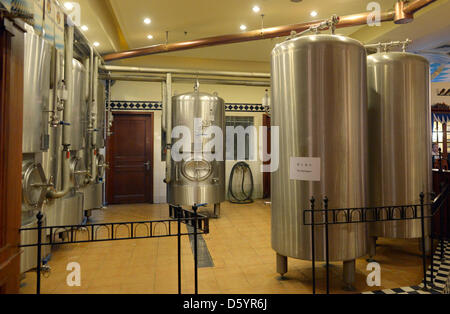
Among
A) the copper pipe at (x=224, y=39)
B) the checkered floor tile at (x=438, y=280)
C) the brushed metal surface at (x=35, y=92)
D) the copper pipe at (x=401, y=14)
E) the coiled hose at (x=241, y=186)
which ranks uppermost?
the copper pipe at (x=224, y=39)

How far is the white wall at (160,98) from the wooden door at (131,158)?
159 millimetres

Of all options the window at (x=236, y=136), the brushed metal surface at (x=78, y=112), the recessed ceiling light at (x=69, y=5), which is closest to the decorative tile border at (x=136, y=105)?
the window at (x=236, y=136)

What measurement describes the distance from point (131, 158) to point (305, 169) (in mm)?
5853

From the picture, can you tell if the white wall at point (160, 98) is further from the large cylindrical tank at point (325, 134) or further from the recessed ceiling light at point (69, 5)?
the large cylindrical tank at point (325, 134)

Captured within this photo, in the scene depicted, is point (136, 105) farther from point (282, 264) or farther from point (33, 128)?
point (282, 264)

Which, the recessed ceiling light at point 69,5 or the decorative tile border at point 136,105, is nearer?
the recessed ceiling light at point 69,5

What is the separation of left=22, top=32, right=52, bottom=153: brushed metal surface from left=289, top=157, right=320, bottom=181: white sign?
2239 mm

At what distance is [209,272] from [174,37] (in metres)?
5.00

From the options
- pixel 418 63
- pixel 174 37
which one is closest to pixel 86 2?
pixel 174 37

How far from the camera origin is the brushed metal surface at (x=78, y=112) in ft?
12.6

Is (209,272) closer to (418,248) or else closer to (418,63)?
(418,248)

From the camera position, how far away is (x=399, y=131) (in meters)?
3.29

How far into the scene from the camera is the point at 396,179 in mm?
3293

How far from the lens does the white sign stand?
262 cm
